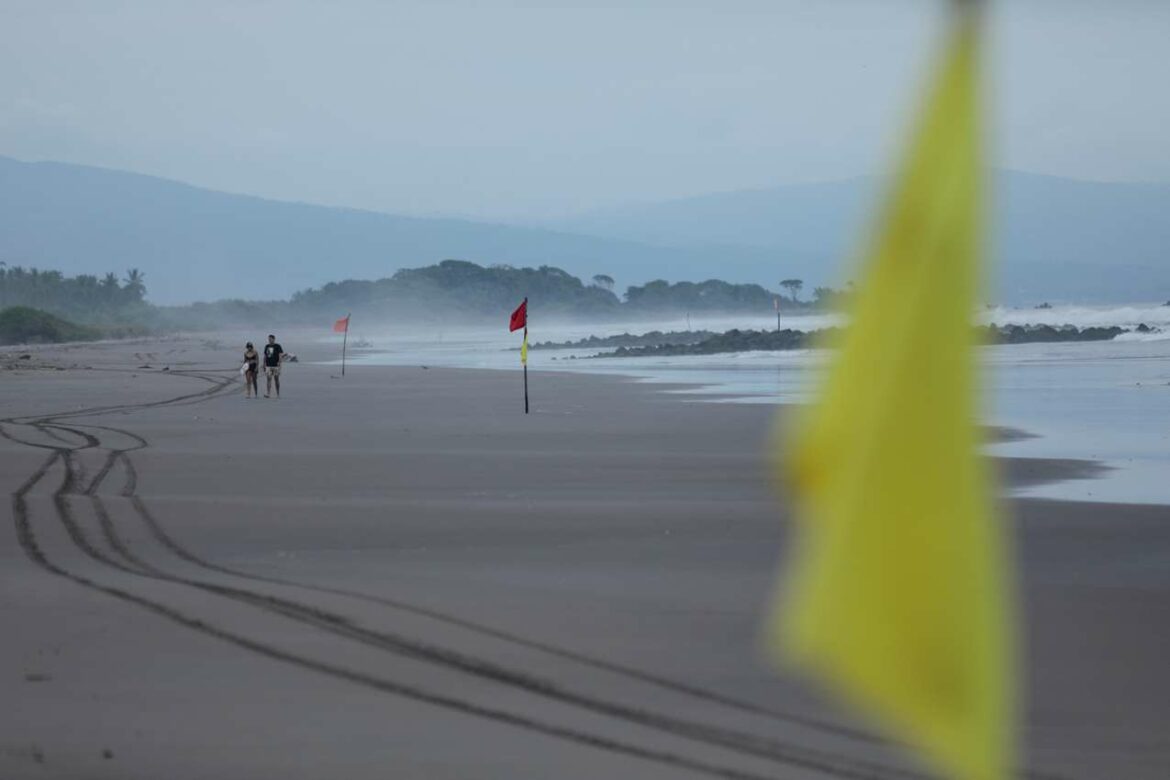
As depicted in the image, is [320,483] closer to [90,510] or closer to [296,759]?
[90,510]

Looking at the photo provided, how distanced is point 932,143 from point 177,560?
990cm

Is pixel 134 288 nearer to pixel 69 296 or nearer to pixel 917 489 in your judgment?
pixel 69 296

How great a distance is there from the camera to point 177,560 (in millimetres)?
10609

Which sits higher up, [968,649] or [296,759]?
[968,649]

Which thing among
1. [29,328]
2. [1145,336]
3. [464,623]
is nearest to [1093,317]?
[1145,336]

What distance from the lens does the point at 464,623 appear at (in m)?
8.42

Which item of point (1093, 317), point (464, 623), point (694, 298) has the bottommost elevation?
point (464, 623)

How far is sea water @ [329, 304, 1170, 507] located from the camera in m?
15.5

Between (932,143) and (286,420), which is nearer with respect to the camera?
(932,143)

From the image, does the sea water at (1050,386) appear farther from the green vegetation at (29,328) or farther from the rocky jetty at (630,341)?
the green vegetation at (29,328)

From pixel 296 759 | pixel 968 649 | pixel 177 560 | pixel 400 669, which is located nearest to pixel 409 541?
pixel 177 560

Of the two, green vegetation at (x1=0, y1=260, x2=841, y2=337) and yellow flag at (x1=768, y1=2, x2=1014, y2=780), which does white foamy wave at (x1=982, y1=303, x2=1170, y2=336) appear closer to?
yellow flag at (x1=768, y1=2, x2=1014, y2=780)

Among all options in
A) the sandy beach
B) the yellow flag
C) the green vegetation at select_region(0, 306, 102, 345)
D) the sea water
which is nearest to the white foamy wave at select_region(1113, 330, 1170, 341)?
the sea water

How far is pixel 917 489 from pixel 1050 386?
3170 cm
